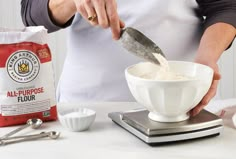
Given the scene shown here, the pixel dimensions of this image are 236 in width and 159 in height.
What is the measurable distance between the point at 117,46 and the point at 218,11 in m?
0.31

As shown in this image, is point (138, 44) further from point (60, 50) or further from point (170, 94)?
point (60, 50)

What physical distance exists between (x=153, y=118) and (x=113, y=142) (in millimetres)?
98

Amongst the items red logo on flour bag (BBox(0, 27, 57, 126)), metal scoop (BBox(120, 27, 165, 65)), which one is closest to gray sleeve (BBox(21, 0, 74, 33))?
red logo on flour bag (BBox(0, 27, 57, 126))

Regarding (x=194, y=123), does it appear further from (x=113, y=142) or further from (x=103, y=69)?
(x=103, y=69)

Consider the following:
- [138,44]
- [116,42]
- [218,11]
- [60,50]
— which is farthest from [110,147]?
[60,50]

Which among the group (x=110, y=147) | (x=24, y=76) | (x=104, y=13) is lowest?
(x=110, y=147)

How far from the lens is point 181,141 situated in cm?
85

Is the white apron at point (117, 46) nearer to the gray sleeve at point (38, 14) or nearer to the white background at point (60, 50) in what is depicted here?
the gray sleeve at point (38, 14)

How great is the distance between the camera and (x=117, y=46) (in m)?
1.25

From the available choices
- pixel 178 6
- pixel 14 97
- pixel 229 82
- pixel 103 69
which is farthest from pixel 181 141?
pixel 229 82

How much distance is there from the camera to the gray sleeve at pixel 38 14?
1.16 meters

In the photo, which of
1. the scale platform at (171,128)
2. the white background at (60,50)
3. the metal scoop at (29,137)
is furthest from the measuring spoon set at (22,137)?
the white background at (60,50)

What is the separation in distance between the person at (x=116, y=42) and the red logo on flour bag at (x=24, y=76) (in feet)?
0.75

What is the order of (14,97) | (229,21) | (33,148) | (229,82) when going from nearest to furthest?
(33,148)
(14,97)
(229,21)
(229,82)
